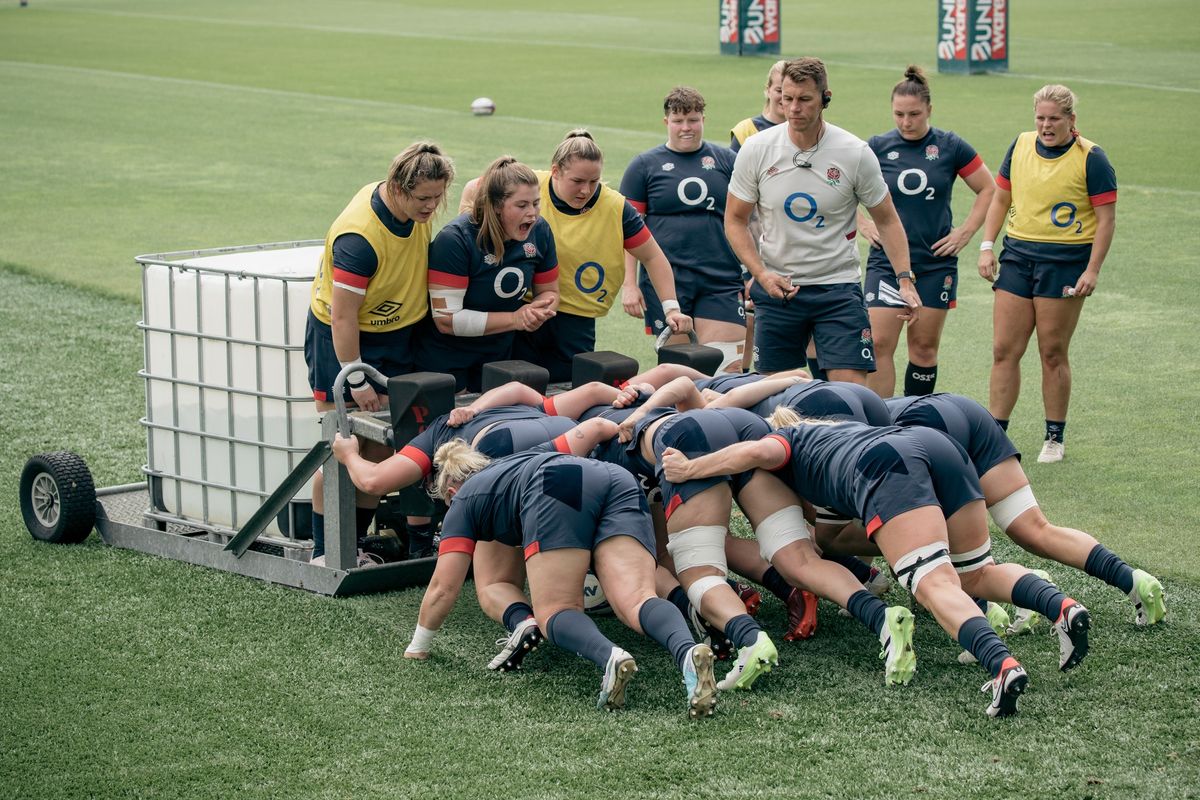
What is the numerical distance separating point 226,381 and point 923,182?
4024mm

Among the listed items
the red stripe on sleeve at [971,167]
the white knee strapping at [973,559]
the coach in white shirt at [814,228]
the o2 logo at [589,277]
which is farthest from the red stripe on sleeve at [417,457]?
the red stripe on sleeve at [971,167]

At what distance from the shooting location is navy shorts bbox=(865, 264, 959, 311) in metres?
8.45

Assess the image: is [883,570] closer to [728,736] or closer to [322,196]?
[728,736]

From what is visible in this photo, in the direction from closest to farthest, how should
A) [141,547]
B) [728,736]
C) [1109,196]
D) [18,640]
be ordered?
[728,736]
[18,640]
[141,547]
[1109,196]

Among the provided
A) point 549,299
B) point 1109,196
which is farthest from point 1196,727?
point 1109,196

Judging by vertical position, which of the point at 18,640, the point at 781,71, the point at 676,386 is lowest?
the point at 18,640

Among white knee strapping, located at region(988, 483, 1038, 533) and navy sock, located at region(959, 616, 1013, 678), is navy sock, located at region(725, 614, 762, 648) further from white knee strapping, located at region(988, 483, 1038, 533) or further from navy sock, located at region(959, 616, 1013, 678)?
white knee strapping, located at region(988, 483, 1038, 533)

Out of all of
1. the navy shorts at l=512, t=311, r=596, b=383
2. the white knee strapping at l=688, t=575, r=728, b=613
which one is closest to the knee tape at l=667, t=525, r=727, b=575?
the white knee strapping at l=688, t=575, r=728, b=613

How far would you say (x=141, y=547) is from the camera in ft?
23.1

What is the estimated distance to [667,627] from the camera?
5199 millimetres

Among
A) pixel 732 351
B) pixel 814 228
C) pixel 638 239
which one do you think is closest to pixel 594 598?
pixel 638 239

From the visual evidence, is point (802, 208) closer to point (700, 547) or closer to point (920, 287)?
point (920, 287)

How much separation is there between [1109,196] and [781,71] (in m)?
1.84

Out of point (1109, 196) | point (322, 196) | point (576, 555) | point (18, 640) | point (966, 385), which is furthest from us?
point (322, 196)
